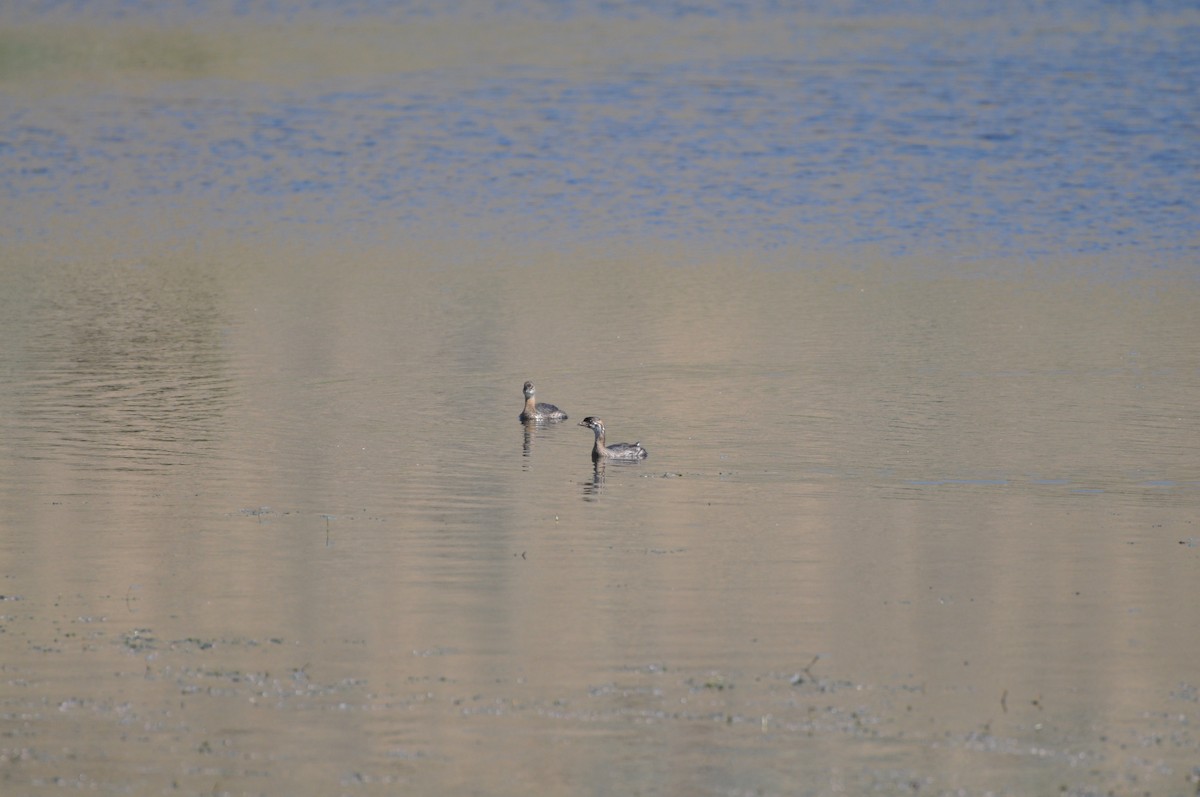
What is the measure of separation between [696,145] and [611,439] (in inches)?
822

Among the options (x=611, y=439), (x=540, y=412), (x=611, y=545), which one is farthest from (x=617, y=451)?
(x=611, y=545)

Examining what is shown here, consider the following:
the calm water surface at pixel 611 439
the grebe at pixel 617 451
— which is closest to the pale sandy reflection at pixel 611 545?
the calm water surface at pixel 611 439

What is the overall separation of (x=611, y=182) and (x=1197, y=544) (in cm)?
2190

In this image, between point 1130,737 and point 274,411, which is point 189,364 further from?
point 1130,737

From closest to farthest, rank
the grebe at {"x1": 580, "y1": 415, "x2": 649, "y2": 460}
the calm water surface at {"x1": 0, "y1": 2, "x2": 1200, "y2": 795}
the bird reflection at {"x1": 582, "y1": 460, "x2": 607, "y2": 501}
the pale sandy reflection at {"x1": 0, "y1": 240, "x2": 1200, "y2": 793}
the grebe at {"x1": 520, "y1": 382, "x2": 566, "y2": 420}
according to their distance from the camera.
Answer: the pale sandy reflection at {"x1": 0, "y1": 240, "x2": 1200, "y2": 793} → the calm water surface at {"x1": 0, "y1": 2, "x2": 1200, "y2": 795} → the bird reflection at {"x1": 582, "y1": 460, "x2": 607, "y2": 501} → the grebe at {"x1": 580, "y1": 415, "x2": 649, "y2": 460} → the grebe at {"x1": 520, "y1": 382, "x2": 566, "y2": 420}

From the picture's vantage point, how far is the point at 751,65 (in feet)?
157

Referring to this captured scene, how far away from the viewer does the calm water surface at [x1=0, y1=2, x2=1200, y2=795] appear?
9539 mm

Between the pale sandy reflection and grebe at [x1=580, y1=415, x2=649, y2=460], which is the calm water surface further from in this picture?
grebe at [x1=580, y1=415, x2=649, y2=460]

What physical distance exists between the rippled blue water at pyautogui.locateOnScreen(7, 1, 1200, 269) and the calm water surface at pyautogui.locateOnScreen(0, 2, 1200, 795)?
177 mm

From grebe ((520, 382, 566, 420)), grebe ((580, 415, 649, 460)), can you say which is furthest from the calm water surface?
grebe ((580, 415, 649, 460))

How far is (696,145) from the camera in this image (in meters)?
37.7

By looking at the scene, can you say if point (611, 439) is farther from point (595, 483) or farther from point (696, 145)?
point (696, 145)

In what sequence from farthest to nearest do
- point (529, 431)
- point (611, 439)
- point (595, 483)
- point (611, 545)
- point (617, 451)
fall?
point (529, 431) → point (611, 439) → point (617, 451) → point (595, 483) → point (611, 545)

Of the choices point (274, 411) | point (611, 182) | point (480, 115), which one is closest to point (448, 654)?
point (274, 411)
